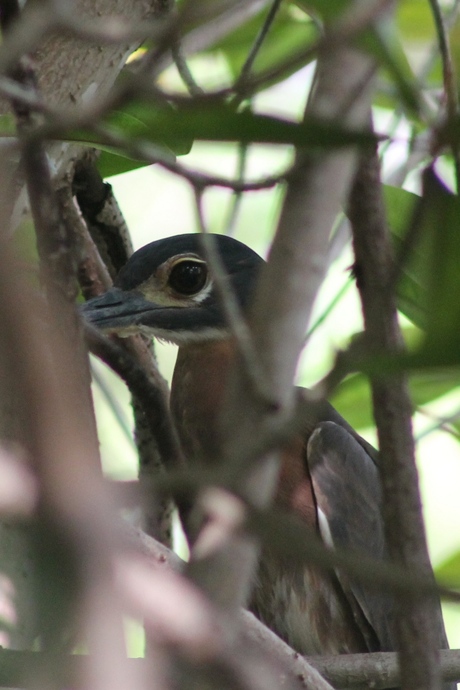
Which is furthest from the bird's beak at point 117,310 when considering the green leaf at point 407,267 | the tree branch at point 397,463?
the tree branch at point 397,463

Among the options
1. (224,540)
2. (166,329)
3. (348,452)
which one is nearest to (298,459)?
(348,452)

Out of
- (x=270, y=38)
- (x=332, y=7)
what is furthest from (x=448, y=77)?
(x=270, y=38)

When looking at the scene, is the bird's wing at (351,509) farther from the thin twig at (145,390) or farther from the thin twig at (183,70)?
the thin twig at (183,70)

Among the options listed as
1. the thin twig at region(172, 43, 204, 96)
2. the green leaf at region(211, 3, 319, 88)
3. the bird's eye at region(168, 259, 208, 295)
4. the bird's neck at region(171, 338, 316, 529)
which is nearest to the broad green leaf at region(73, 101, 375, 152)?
the thin twig at region(172, 43, 204, 96)

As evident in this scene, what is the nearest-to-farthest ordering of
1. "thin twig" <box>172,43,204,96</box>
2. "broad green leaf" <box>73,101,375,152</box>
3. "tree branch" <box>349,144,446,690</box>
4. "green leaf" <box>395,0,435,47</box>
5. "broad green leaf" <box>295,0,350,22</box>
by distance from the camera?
1. "broad green leaf" <box>73,101,375,152</box>
2. "tree branch" <box>349,144,446,690</box>
3. "broad green leaf" <box>295,0,350,22</box>
4. "thin twig" <box>172,43,204,96</box>
5. "green leaf" <box>395,0,435,47</box>

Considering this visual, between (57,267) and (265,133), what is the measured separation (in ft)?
0.89

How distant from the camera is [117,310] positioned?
9.56 feet

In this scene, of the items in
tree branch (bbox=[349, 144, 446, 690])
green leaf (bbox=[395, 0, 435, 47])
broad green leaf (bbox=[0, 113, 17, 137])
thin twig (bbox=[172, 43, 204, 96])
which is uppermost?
green leaf (bbox=[395, 0, 435, 47])

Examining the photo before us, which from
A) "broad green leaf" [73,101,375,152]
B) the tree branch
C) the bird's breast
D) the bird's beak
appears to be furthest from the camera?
the bird's breast

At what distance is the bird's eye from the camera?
3.04m

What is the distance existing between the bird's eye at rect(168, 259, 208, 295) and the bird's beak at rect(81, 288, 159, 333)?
0.12 meters

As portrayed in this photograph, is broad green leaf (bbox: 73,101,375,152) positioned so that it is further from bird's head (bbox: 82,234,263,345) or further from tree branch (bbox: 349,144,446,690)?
bird's head (bbox: 82,234,263,345)

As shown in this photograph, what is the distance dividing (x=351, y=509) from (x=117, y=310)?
968mm

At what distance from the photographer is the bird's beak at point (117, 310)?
289cm
